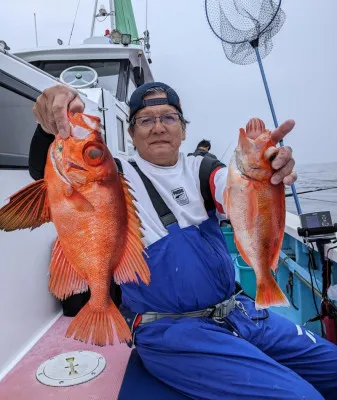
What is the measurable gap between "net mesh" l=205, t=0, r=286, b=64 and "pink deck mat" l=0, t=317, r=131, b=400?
2873mm

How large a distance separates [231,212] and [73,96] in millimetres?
787

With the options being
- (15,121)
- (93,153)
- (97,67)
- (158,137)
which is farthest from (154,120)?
(97,67)

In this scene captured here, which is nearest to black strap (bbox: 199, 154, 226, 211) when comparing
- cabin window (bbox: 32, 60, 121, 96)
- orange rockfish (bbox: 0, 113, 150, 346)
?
orange rockfish (bbox: 0, 113, 150, 346)

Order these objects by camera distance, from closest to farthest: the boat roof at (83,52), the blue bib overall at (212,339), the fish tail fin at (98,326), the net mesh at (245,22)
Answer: the fish tail fin at (98,326) → the blue bib overall at (212,339) → the net mesh at (245,22) → the boat roof at (83,52)

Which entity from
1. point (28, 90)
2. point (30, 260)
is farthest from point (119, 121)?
point (30, 260)

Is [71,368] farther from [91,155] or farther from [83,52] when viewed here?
[83,52]

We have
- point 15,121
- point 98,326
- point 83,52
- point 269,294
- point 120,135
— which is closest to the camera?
point 98,326

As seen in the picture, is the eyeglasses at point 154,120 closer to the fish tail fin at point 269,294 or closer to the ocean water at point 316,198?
the fish tail fin at point 269,294

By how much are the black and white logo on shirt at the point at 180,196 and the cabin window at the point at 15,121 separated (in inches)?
55.1

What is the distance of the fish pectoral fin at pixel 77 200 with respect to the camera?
1298mm

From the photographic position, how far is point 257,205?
1497mm

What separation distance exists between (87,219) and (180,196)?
1118mm

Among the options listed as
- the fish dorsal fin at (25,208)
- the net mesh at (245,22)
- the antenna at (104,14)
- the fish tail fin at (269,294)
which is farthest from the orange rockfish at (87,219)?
the antenna at (104,14)

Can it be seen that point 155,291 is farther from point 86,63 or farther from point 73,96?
point 86,63
